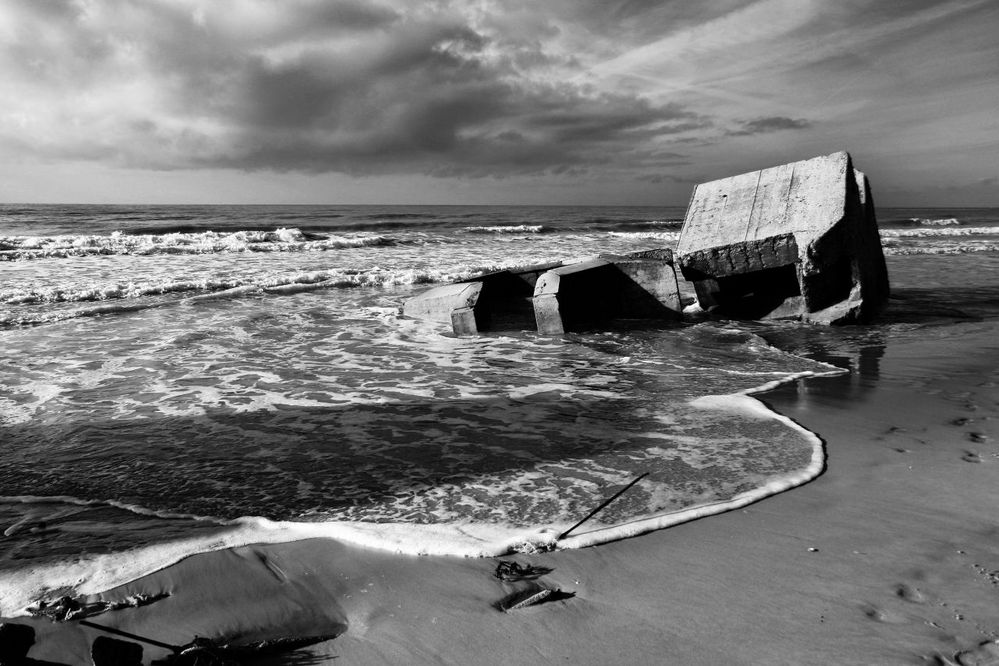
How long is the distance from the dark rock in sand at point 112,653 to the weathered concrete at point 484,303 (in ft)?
18.8

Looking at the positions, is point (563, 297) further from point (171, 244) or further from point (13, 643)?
point (171, 244)

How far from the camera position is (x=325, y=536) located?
9.14 ft

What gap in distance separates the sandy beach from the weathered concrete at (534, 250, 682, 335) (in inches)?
178

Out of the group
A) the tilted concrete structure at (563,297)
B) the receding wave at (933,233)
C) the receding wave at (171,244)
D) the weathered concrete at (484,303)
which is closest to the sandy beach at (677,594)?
the tilted concrete structure at (563,297)

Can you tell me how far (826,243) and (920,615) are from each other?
5.50m

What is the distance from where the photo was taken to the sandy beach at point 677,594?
2.02 meters

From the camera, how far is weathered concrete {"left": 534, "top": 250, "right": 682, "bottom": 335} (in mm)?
7602

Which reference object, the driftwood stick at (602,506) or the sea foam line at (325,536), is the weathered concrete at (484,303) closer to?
the driftwood stick at (602,506)

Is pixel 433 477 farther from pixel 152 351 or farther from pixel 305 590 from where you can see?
pixel 152 351

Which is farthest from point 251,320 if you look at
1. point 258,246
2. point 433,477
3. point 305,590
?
point 258,246

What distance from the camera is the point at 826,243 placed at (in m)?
6.88

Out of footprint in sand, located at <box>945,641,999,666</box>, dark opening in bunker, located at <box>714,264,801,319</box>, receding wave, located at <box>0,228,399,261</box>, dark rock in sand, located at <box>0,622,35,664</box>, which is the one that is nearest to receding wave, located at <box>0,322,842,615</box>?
dark rock in sand, located at <box>0,622,35,664</box>

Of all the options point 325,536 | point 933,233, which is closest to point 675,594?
point 325,536

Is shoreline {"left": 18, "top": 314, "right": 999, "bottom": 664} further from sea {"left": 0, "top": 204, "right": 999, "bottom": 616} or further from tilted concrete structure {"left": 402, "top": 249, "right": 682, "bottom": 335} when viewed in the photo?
tilted concrete structure {"left": 402, "top": 249, "right": 682, "bottom": 335}
